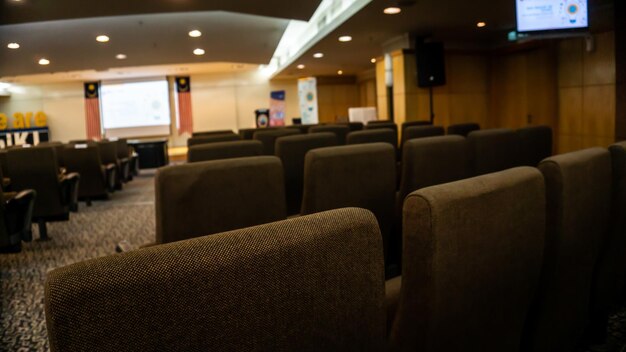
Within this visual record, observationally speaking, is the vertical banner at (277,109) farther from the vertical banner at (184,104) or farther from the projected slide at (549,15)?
the projected slide at (549,15)

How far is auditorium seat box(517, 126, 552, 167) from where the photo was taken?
326 cm

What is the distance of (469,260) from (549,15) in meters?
5.11

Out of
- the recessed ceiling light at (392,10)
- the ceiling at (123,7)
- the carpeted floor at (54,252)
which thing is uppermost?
the ceiling at (123,7)

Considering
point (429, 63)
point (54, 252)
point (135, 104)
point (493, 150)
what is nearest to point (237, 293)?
point (493, 150)

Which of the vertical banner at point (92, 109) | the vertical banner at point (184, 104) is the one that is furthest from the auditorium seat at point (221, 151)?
the vertical banner at point (92, 109)

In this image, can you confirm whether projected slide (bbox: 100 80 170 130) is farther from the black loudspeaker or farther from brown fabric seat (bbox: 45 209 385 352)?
brown fabric seat (bbox: 45 209 385 352)

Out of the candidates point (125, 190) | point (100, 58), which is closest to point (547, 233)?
point (125, 190)

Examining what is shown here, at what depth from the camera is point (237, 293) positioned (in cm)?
70

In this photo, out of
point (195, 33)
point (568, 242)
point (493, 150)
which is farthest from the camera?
point (195, 33)

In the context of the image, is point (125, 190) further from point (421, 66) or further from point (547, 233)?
point (547, 233)

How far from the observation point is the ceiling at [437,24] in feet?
20.9

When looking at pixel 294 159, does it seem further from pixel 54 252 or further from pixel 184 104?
pixel 184 104

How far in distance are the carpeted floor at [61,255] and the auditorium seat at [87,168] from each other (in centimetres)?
24

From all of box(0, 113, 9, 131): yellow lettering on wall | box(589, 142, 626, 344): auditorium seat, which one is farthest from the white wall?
box(589, 142, 626, 344): auditorium seat
